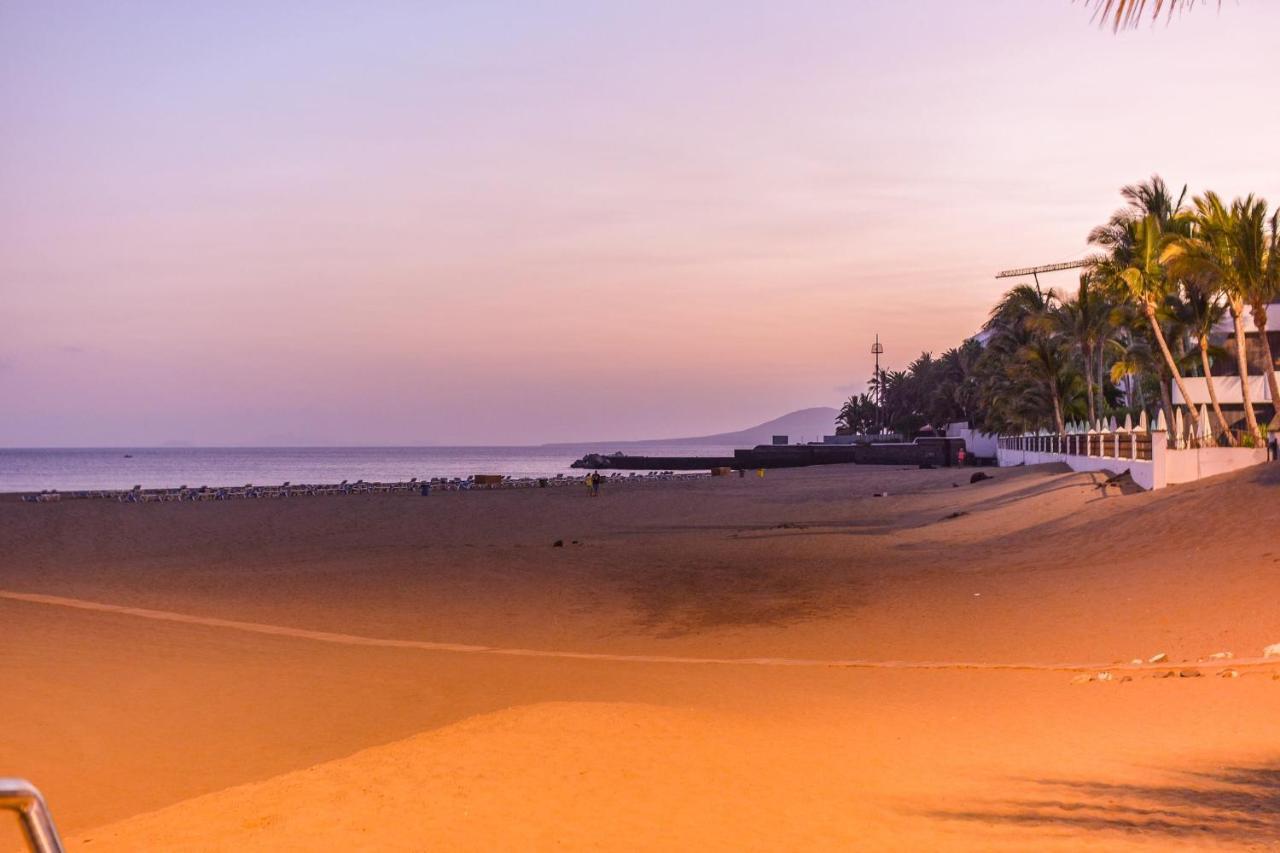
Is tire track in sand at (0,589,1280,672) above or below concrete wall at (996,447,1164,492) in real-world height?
below

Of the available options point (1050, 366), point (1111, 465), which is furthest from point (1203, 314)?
point (1050, 366)

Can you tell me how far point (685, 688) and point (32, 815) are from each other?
11.4 meters

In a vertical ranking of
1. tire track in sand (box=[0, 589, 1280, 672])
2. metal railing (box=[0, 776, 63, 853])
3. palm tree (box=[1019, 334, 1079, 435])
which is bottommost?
tire track in sand (box=[0, 589, 1280, 672])

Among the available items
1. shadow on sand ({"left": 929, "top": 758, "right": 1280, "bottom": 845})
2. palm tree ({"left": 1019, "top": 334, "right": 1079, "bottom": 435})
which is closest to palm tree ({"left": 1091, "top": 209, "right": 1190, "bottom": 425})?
palm tree ({"left": 1019, "top": 334, "right": 1079, "bottom": 435})

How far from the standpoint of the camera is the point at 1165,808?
7230 millimetres

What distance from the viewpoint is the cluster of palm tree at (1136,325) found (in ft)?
98.1

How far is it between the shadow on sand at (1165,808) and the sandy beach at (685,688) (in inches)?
1.3

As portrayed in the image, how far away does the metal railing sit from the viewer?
223cm

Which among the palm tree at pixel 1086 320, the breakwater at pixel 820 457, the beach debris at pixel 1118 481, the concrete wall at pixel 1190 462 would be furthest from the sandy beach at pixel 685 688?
the breakwater at pixel 820 457

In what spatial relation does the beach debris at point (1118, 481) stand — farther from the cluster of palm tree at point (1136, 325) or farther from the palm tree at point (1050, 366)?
the palm tree at point (1050, 366)

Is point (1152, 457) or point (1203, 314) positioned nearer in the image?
point (1152, 457)

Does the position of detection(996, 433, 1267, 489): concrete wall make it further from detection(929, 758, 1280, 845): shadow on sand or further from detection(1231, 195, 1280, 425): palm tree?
detection(929, 758, 1280, 845): shadow on sand

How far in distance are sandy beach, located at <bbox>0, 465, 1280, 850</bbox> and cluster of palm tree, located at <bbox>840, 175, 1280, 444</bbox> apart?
6863mm

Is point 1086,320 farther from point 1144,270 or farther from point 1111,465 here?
point 1111,465
